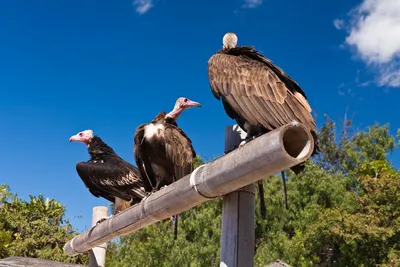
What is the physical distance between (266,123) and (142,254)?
10211 millimetres

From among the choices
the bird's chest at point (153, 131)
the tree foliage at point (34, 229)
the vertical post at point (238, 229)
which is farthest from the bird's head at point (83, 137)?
the tree foliage at point (34, 229)

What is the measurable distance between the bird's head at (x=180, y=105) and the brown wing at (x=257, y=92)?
0.75 meters

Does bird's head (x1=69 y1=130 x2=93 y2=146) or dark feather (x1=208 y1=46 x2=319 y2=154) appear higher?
bird's head (x1=69 y1=130 x2=93 y2=146)

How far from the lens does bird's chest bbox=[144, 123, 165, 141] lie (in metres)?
Answer: 4.70

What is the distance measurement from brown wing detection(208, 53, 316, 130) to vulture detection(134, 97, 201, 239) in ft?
2.87

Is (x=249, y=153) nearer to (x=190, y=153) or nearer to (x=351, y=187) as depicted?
(x=190, y=153)

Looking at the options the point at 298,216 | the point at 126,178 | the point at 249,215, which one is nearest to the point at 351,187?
the point at 298,216

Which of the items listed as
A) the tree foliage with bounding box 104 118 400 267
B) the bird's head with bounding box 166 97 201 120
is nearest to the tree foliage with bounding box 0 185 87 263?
the tree foliage with bounding box 104 118 400 267

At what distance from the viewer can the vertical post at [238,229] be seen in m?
2.89

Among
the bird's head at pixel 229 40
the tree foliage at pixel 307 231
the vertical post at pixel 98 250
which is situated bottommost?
the vertical post at pixel 98 250

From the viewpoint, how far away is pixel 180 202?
3.27 meters

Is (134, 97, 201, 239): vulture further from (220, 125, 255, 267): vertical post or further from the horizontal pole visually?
(220, 125, 255, 267): vertical post

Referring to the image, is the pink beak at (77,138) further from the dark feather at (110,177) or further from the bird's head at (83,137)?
the dark feather at (110,177)

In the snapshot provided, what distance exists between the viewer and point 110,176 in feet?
19.9
